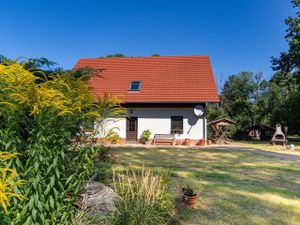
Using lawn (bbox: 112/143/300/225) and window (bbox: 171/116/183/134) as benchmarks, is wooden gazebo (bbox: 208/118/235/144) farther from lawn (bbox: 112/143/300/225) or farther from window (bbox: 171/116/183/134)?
lawn (bbox: 112/143/300/225)

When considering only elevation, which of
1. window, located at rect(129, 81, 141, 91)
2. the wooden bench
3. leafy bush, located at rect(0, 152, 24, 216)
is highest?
window, located at rect(129, 81, 141, 91)

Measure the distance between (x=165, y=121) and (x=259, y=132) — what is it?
14335mm

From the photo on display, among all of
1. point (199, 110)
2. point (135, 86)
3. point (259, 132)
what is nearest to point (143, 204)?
point (199, 110)

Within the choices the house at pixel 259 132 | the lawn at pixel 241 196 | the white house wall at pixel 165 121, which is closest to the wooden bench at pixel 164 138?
the white house wall at pixel 165 121

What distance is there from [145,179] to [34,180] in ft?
6.62

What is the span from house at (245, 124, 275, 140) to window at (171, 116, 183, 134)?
1282 cm

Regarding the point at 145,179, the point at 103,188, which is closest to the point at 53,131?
the point at 145,179

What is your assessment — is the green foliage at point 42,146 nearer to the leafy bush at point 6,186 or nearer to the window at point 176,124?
the leafy bush at point 6,186

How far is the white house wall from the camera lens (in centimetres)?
1834

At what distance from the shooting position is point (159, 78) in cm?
2036

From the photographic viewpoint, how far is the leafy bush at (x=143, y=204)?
365 cm

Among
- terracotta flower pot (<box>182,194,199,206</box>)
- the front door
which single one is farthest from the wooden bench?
terracotta flower pot (<box>182,194,199,206</box>)

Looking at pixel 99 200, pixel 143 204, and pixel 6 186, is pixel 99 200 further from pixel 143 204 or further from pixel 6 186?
pixel 6 186

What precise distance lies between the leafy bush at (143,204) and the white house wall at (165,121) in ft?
46.4
